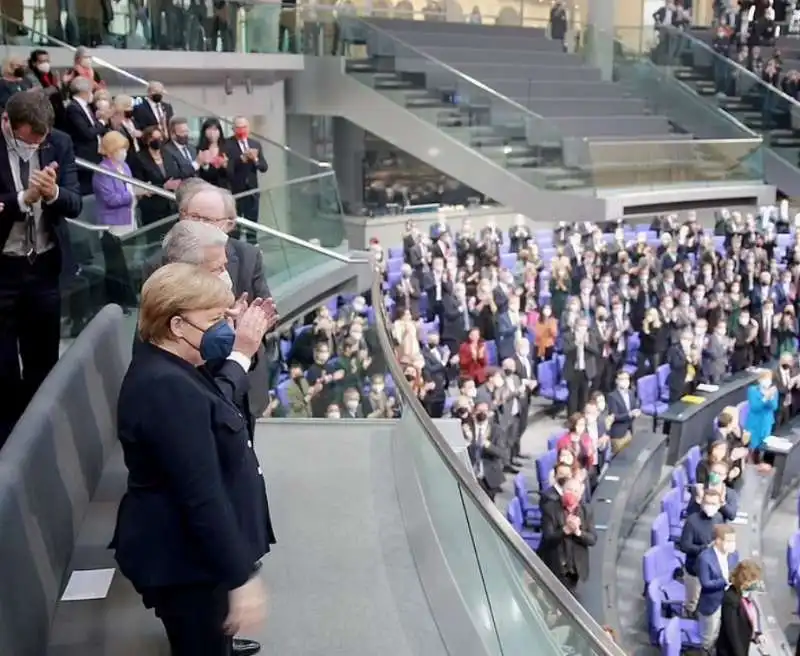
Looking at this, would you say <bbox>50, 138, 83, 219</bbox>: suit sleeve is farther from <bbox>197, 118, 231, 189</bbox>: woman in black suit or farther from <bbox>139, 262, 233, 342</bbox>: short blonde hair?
<bbox>197, 118, 231, 189</bbox>: woman in black suit

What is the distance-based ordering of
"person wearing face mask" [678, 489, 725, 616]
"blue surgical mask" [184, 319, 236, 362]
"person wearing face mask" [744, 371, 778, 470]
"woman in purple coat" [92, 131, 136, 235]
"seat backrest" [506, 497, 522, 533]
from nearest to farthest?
"blue surgical mask" [184, 319, 236, 362], "woman in purple coat" [92, 131, 136, 235], "person wearing face mask" [678, 489, 725, 616], "seat backrest" [506, 497, 522, 533], "person wearing face mask" [744, 371, 778, 470]

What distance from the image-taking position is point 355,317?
595cm

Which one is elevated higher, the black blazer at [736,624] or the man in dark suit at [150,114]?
the man in dark suit at [150,114]

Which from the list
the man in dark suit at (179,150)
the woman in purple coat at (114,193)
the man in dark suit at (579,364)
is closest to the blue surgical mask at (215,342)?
the woman in purple coat at (114,193)

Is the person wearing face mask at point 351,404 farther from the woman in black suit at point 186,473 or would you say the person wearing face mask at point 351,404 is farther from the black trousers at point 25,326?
the woman in black suit at point 186,473

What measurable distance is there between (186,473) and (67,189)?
2.12 metres

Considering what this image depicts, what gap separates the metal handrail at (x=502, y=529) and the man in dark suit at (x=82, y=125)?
3339 mm

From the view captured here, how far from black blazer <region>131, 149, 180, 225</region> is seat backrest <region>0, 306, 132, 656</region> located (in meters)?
2.33

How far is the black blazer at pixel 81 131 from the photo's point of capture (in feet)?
22.6

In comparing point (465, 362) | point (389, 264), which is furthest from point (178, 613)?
point (389, 264)

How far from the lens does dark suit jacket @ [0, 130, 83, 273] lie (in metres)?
3.91

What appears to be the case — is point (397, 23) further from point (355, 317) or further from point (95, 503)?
point (95, 503)

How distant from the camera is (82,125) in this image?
22.6 ft

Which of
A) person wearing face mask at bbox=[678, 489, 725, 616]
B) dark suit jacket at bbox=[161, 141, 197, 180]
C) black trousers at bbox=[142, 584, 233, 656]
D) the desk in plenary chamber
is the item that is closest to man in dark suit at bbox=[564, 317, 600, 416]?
the desk in plenary chamber
